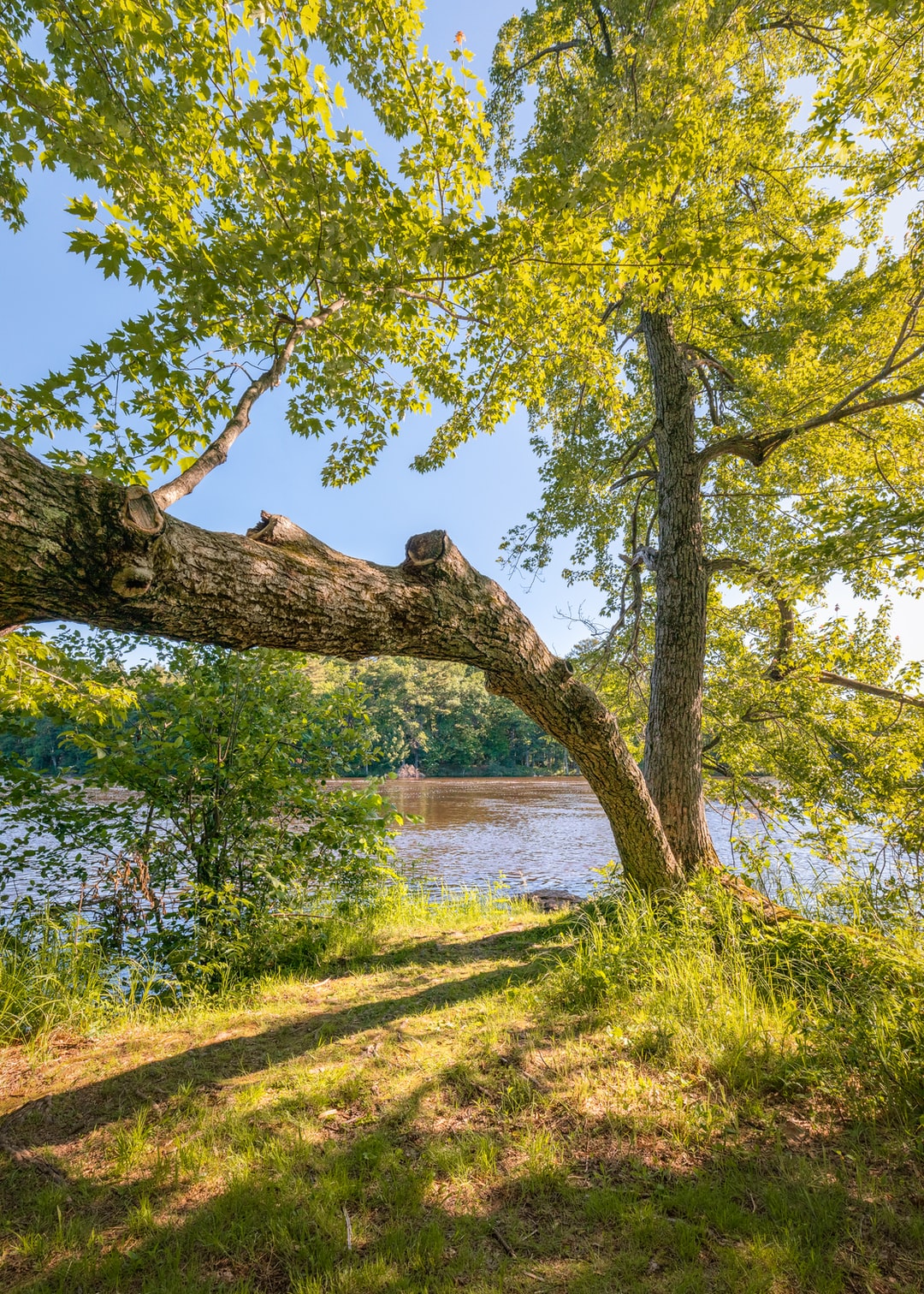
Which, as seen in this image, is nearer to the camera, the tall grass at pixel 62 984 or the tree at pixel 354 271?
the tree at pixel 354 271

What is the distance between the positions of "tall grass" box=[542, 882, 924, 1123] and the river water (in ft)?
6.87

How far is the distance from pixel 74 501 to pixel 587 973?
381 centimetres

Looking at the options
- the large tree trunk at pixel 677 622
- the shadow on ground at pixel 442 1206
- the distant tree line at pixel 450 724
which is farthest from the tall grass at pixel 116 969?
the distant tree line at pixel 450 724

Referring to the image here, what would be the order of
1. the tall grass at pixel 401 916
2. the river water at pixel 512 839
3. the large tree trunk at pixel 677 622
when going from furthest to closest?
the river water at pixel 512 839
the tall grass at pixel 401 916
the large tree trunk at pixel 677 622

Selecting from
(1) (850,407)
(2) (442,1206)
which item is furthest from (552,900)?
(1) (850,407)

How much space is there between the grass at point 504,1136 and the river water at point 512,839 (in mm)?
2947

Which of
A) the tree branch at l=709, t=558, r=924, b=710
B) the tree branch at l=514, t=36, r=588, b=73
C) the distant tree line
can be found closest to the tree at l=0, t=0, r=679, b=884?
the tree branch at l=709, t=558, r=924, b=710

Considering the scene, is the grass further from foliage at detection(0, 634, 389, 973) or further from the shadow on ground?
foliage at detection(0, 634, 389, 973)

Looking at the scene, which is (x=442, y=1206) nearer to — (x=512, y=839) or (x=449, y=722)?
(x=512, y=839)

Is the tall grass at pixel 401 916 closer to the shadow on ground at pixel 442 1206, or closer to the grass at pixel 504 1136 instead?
the grass at pixel 504 1136

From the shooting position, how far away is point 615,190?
2963mm

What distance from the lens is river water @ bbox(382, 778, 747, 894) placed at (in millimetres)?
11609

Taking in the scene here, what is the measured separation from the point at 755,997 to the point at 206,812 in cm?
418

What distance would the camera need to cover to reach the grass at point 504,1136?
1.78 metres
